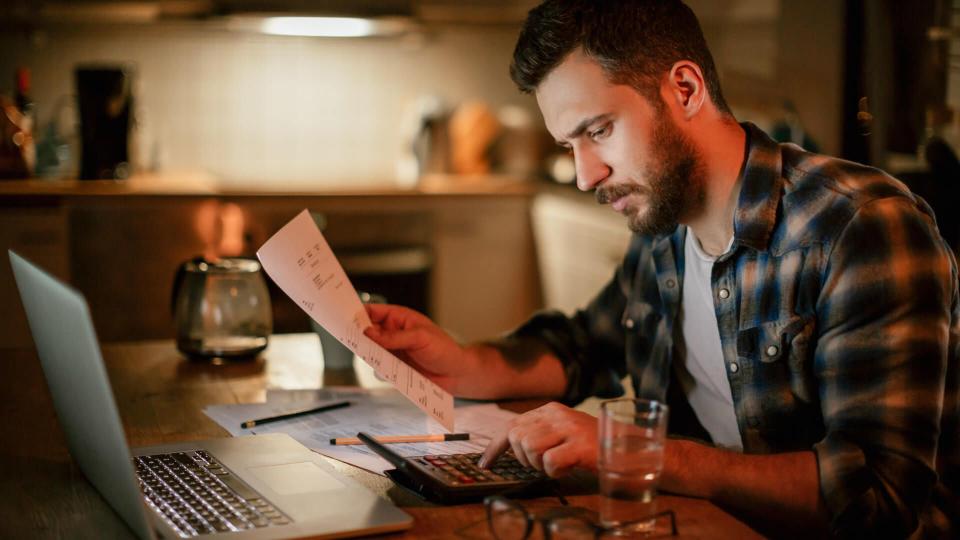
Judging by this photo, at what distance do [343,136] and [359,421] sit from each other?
141 inches

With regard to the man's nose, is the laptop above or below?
below

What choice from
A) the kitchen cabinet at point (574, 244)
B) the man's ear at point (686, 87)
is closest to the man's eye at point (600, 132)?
the man's ear at point (686, 87)

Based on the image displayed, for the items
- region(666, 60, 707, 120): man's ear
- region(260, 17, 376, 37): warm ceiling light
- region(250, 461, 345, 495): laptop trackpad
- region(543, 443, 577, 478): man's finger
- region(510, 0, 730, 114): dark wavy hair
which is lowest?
region(250, 461, 345, 495): laptop trackpad

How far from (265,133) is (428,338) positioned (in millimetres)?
3439

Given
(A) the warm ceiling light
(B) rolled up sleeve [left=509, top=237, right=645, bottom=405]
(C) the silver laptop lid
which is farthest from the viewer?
(A) the warm ceiling light

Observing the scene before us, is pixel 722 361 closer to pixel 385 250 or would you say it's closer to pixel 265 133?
pixel 385 250

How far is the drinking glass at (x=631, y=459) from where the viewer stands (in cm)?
100

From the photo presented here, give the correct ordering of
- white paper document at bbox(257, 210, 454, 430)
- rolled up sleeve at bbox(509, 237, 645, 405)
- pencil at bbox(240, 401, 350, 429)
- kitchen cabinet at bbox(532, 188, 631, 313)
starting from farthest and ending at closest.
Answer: kitchen cabinet at bbox(532, 188, 631, 313) < rolled up sleeve at bbox(509, 237, 645, 405) < pencil at bbox(240, 401, 350, 429) < white paper document at bbox(257, 210, 454, 430)

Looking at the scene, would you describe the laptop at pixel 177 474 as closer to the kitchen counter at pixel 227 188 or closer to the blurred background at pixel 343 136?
the blurred background at pixel 343 136

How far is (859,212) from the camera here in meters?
1.33

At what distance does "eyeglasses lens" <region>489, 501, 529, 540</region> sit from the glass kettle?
96 cm

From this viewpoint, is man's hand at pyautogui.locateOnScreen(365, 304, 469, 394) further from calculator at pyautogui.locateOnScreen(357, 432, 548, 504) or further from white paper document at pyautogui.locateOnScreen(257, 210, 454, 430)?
calculator at pyautogui.locateOnScreen(357, 432, 548, 504)

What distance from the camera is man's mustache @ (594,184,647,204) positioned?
1.49 meters

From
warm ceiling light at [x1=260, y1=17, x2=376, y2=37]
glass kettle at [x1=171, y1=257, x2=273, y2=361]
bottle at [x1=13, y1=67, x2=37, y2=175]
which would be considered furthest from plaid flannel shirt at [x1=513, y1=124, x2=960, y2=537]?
warm ceiling light at [x1=260, y1=17, x2=376, y2=37]
